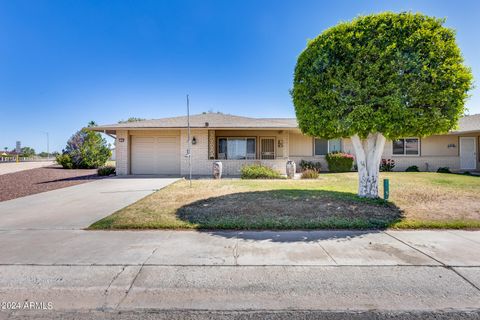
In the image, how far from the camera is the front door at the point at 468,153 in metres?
16.1

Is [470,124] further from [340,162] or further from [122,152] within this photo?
[122,152]

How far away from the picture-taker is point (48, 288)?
2.70m

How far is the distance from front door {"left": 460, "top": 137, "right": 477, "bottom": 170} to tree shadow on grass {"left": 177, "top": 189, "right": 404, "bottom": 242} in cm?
1523

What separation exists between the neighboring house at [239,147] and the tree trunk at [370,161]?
20.5 ft

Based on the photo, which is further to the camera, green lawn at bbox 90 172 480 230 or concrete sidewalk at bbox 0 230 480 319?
green lawn at bbox 90 172 480 230

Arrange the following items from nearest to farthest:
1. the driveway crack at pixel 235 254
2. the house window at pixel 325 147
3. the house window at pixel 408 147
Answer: the driveway crack at pixel 235 254, the house window at pixel 408 147, the house window at pixel 325 147

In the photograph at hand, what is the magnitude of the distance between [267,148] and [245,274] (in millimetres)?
13318

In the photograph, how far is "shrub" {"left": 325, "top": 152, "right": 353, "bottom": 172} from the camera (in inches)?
607

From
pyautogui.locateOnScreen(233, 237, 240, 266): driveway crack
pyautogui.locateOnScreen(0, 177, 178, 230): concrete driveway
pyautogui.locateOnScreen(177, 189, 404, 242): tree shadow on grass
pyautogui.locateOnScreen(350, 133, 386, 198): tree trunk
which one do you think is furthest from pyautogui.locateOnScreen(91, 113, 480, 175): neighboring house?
pyautogui.locateOnScreen(233, 237, 240, 266): driveway crack

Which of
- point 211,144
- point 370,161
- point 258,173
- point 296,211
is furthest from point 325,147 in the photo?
point 296,211

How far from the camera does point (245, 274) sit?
2988 millimetres

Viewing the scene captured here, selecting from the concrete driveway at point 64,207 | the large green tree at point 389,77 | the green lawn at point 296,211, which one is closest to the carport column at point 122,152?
the concrete driveway at point 64,207

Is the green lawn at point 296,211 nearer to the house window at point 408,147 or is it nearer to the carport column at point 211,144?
the carport column at point 211,144

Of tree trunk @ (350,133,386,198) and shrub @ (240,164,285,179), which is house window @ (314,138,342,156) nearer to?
shrub @ (240,164,285,179)
